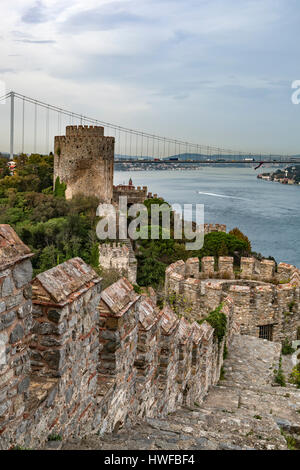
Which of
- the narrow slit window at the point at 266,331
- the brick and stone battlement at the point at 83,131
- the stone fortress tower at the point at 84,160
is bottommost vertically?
the narrow slit window at the point at 266,331

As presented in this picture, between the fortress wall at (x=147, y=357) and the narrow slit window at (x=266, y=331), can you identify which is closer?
the fortress wall at (x=147, y=357)

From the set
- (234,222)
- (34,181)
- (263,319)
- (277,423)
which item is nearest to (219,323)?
(277,423)

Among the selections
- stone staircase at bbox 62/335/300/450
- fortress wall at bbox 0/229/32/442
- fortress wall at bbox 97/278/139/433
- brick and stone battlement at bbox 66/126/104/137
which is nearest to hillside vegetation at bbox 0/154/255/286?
brick and stone battlement at bbox 66/126/104/137

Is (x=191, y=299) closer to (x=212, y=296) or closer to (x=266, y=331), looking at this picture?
(x=212, y=296)

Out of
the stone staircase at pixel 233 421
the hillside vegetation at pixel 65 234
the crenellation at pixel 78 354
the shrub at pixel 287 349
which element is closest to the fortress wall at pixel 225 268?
the shrub at pixel 287 349

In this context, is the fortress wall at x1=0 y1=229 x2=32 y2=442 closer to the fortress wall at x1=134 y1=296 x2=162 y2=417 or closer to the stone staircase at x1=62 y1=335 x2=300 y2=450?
the stone staircase at x1=62 y1=335 x2=300 y2=450

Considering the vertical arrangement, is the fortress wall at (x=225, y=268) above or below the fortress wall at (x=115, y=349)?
below

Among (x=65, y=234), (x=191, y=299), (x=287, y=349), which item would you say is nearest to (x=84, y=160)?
(x=65, y=234)

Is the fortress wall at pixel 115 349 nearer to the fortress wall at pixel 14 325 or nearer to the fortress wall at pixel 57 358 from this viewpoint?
the fortress wall at pixel 57 358
